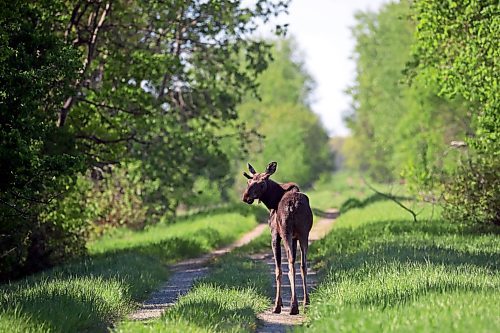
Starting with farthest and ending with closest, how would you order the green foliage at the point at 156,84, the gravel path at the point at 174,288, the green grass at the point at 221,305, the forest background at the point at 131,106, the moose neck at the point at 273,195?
the green foliage at the point at 156,84 → the forest background at the point at 131,106 → the moose neck at the point at 273,195 → the gravel path at the point at 174,288 → the green grass at the point at 221,305

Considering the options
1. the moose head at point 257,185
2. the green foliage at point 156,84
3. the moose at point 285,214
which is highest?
the green foliage at point 156,84

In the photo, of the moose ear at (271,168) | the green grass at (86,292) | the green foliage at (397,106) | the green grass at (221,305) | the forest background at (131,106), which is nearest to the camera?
the green grass at (221,305)

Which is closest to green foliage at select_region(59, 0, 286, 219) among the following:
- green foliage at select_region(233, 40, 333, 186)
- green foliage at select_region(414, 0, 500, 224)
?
green foliage at select_region(414, 0, 500, 224)

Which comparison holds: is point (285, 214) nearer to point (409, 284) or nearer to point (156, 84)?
point (409, 284)

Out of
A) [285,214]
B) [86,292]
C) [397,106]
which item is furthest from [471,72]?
[397,106]

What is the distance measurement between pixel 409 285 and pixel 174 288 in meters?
6.83

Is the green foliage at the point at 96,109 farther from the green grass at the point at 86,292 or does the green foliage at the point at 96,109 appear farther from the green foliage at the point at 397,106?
the green foliage at the point at 397,106

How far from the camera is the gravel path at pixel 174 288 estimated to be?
41.9 feet

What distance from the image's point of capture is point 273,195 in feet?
43.9

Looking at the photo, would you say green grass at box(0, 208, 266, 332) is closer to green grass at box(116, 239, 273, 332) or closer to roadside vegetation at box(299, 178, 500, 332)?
green grass at box(116, 239, 273, 332)

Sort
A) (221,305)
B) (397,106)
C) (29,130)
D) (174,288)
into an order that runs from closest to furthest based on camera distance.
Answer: (221,305)
(29,130)
(174,288)
(397,106)

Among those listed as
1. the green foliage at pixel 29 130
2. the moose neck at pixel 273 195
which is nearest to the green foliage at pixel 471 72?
the moose neck at pixel 273 195

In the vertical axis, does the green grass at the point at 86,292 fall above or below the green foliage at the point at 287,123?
below

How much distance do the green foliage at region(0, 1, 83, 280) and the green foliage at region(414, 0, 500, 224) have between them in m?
10.7
